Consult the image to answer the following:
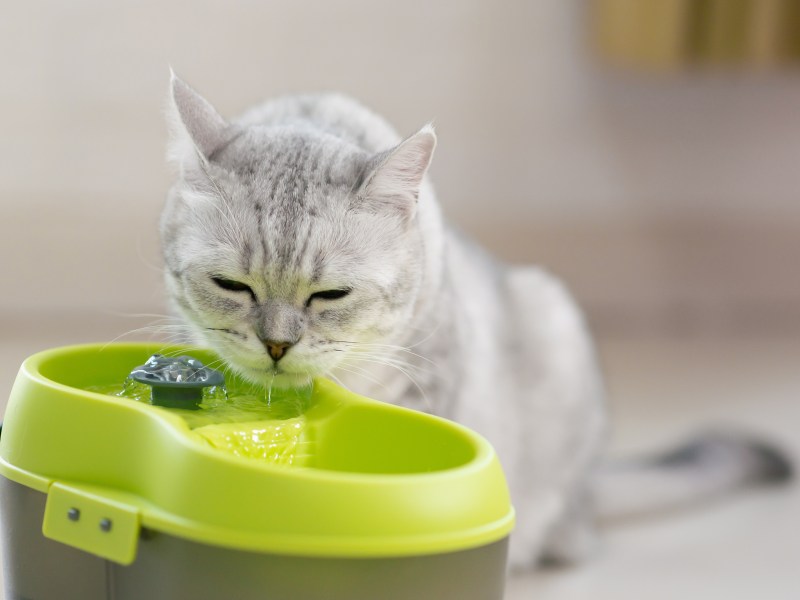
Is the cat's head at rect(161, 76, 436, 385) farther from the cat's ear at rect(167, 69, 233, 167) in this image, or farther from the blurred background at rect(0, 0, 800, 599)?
the blurred background at rect(0, 0, 800, 599)

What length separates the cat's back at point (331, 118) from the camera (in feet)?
5.48

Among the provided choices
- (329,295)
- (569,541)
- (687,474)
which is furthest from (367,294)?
(687,474)

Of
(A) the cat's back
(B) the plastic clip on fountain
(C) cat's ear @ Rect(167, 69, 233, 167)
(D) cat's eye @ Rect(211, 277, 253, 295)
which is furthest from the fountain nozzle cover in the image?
(A) the cat's back

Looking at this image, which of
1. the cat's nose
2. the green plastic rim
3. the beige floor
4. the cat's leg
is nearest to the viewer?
the green plastic rim

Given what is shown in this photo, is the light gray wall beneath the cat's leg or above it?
above

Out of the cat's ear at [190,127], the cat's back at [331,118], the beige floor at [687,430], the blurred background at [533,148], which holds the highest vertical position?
the cat's ear at [190,127]

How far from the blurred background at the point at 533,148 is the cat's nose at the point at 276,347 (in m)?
1.32

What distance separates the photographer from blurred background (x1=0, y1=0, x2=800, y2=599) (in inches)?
111

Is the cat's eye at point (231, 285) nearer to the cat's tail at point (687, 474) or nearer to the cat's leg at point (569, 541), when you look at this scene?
the cat's leg at point (569, 541)

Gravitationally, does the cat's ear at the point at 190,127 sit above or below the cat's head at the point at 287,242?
above

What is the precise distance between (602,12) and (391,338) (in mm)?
1735

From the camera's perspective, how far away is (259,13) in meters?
2.94

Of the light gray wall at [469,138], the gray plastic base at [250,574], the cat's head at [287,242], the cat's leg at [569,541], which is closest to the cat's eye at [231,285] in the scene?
the cat's head at [287,242]

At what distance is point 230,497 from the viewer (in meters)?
0.98
